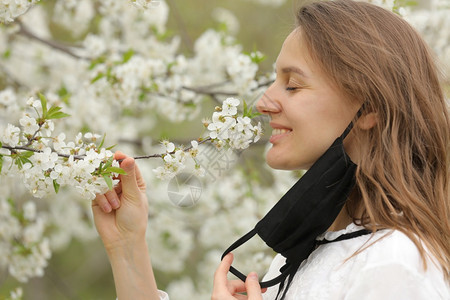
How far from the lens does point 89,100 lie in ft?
12.0

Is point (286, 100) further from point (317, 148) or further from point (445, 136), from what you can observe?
point (445, 136)

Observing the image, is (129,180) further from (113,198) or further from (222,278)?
(222,278)

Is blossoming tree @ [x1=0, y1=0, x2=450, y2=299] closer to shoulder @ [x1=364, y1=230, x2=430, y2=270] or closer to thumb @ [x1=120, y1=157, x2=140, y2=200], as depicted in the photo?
thumb @ [x1=120, y1=157, x2=140, y2=200]

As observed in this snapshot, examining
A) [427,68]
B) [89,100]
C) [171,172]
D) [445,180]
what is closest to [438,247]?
[445,180]

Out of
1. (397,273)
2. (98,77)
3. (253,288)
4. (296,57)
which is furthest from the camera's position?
(98,77)

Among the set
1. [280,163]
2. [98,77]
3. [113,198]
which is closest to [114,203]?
[113,198]

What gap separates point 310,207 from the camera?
4.99ft

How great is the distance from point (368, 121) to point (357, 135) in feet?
0.15

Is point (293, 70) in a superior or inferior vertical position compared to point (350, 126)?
superior

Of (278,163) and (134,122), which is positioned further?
(134,122)

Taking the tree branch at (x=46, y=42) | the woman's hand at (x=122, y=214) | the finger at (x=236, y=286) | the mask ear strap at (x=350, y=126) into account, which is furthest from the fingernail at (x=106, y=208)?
the tree branch at (x=46, y=42)

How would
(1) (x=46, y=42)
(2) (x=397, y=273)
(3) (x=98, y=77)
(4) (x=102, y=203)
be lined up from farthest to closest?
(1) (x=46, y=42), (3) (x=98, y=77), (4) (x=102, y=203), (2) (x=397, y=273)

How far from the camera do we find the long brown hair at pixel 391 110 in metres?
1.45

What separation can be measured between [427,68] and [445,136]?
0.18 metres
